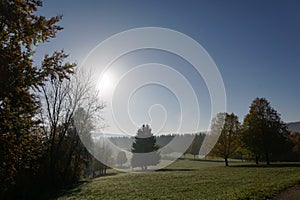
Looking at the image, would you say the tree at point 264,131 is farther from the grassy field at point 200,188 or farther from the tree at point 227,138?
the grassy field at point 200,188

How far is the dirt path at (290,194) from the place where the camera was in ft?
41.0

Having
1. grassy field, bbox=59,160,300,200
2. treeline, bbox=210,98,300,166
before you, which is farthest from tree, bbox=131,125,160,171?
grassy field, bbox=59,160,300,200

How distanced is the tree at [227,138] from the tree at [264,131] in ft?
10.6

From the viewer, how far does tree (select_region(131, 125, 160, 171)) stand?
60.3 m

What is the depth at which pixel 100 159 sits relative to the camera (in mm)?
70000

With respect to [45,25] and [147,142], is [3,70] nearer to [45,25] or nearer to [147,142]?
[45,25]

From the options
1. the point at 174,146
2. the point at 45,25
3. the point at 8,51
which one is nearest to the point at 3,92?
the point at 8,51

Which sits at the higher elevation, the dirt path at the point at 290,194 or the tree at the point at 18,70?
the tree at the point at 18,70

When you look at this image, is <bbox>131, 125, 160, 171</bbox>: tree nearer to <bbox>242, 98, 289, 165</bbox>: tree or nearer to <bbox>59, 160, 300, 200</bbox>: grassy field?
<bbox>242, 98, 289, 165</bbox>: tree

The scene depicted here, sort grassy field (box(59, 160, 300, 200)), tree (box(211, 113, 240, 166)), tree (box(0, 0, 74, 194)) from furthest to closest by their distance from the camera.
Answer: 1. tree (box(211, 113, 240, 166))
2. grassy field (box(59, 160, 300, 200))
3. tree (box(0, 0, 74, 194))

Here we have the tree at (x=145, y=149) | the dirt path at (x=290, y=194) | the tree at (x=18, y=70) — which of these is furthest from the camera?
the tree at (x=145, y=149)

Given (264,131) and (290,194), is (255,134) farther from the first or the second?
(290,194)

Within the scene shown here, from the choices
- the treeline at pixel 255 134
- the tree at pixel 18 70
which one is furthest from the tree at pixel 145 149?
the tree at pixel 18 70

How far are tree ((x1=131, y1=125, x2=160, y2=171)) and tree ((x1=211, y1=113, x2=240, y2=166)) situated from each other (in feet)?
57.0
